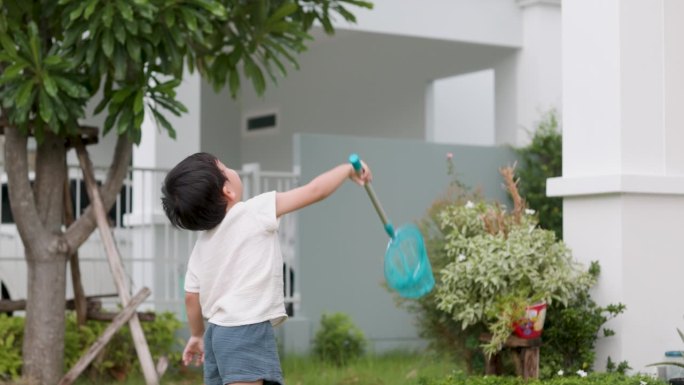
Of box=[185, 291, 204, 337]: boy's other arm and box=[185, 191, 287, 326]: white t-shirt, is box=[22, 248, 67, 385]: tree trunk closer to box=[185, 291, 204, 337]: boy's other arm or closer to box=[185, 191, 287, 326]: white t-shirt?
box=[185, 291, 204, 337]: boy's other arm

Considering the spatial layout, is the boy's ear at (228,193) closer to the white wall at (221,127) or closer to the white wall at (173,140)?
the white wall at (173,140)

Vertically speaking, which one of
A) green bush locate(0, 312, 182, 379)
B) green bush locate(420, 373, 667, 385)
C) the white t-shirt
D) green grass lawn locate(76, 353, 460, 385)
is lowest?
green grass lawn locate(76, 353, 460, 385)

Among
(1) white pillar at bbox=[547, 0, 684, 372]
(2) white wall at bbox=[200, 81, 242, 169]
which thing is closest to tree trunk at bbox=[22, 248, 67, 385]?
(1) white pillar at bbox=[547, 0, 684, 372]

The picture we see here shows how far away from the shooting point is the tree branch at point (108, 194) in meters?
7.85

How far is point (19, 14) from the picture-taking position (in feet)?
24.1

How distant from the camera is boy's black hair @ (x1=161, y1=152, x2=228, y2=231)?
407 cm

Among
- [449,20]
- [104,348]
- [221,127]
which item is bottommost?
[104,348]

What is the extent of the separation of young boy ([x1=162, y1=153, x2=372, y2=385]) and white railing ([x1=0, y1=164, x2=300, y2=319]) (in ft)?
17.1

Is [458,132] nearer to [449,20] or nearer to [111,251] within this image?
[449,20]

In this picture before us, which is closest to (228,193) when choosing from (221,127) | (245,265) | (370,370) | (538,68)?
(245,265)

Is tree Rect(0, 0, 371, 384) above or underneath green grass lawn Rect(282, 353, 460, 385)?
above

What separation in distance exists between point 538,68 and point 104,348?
5981 millimetres

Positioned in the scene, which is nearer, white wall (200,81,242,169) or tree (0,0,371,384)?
tree (0,0,371,384)

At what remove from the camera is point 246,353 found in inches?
162
